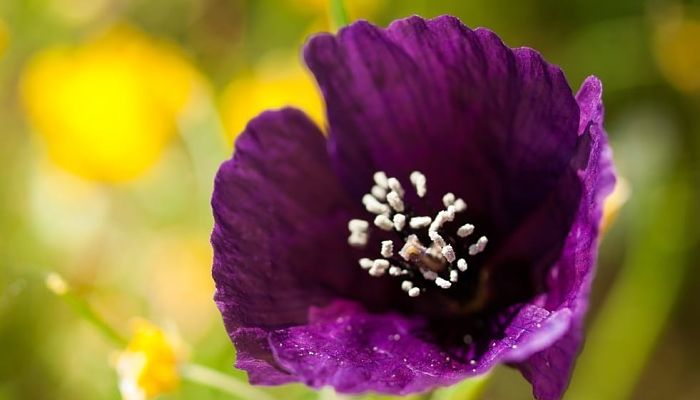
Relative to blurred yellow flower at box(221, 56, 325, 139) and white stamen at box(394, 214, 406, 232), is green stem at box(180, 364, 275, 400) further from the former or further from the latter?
blurred yellow flower at box(221, 56, 325, 139)

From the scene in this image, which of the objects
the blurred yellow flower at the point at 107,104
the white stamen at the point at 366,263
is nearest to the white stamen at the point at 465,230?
the white stamen at the point at 366,263

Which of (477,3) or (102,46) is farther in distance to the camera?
(477,3)

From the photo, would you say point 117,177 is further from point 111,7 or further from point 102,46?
point 111,7

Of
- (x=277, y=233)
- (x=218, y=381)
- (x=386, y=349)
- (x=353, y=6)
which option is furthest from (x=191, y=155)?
(x=386, y=349)

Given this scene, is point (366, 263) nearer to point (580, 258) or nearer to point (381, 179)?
point (381, 179)

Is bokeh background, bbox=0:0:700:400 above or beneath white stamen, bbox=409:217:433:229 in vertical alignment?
beneath

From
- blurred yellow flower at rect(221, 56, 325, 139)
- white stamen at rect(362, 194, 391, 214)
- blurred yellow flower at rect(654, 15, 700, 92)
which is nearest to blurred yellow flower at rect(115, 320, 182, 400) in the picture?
white stamen at rect(362, 194, 391, 214)

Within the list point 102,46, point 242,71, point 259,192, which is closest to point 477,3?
point 242,71
